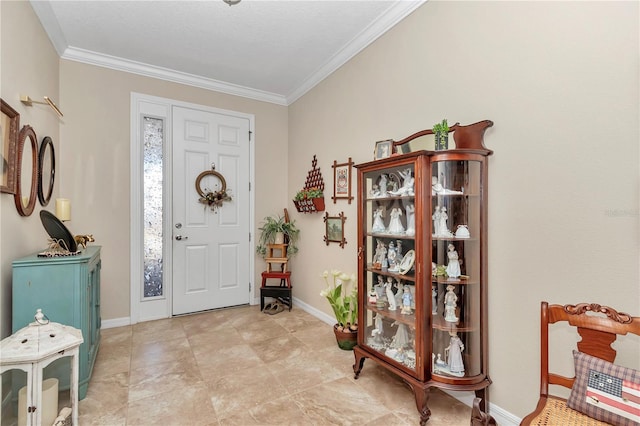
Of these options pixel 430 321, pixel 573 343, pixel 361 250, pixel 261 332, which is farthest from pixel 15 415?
pixel 573 343

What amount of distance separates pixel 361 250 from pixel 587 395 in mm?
1393

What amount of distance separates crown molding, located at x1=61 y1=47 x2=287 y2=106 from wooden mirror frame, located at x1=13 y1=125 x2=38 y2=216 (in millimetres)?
1289

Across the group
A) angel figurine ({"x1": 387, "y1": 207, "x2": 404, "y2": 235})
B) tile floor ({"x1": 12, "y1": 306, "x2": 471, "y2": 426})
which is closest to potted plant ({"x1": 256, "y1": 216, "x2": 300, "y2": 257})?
tile floor ({"x1": 12, "y1": 306, "x2": 471, "y2": 426})

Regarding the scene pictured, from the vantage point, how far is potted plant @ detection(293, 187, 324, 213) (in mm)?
3453

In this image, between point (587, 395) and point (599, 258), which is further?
point (599, 258)

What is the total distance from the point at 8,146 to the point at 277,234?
8.75 feet

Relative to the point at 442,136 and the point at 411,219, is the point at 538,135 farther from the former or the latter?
the point at 411,219

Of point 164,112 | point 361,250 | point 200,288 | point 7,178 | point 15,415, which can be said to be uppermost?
point 164,112

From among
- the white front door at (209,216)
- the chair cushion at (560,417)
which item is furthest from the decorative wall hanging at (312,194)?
the chair cushion at (560,417)

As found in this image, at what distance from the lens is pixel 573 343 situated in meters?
1.50

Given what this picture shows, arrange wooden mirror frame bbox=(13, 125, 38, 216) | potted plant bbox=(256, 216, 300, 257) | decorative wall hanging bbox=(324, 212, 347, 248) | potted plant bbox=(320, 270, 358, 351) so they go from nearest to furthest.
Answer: wooden mirror frame bbox=(13, 125, 38, 216), potted plant bbox=(320, 270, 358, 351), decorative wall hanging bbox=(324, 212, 347, 248), potted plant bbox=(256, 216, 300, 257)

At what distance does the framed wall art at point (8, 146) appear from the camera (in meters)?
1.84

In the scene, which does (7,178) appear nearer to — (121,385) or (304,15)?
(121,385)

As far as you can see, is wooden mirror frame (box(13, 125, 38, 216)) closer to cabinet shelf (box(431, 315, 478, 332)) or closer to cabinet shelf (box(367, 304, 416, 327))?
cabinet shelf (box(367, 304, 416, 327))
